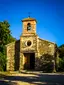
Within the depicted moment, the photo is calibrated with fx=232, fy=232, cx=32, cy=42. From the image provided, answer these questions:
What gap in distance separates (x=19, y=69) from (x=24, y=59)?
1.74 m

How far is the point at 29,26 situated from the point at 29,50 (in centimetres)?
392

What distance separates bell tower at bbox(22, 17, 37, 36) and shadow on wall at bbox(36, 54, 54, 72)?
4099mm

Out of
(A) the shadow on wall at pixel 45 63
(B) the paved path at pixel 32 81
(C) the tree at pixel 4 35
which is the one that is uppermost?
(C) the tree at pixel 4 35

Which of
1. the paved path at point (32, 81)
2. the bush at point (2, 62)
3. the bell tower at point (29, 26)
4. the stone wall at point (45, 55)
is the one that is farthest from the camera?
the bell tower at point (29, 26)

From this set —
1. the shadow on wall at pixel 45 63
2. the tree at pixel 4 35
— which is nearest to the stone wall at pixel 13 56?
the tree at pixel 4 35

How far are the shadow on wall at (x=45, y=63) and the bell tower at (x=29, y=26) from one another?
4.10 meters

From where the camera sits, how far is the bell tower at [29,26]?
3534 centimetres

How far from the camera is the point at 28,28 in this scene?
35875 mm

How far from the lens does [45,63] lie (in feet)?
112

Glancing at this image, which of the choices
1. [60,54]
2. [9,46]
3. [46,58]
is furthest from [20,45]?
[60,54]

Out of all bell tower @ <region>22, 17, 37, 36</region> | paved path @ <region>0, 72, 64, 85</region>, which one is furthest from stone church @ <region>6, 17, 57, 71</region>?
paved path @ <region>0, 72, 64, 85</region>

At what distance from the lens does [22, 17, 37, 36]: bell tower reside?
35341mm

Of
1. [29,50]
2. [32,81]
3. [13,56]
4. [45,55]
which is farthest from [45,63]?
[32,81]

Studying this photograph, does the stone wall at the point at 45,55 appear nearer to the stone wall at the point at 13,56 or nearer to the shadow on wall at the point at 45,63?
the shadow on wall at the point at 45,63
